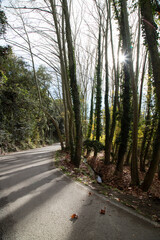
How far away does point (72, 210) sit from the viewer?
2848mm

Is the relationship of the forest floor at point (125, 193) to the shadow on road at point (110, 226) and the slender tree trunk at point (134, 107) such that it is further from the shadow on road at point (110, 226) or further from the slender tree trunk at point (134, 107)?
the slender tree trunk at point (134, 107)

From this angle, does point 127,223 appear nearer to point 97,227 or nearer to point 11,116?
point 97,227

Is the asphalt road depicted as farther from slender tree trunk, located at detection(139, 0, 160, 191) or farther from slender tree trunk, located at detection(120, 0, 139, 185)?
slender tree trunk, located at detection(120, 0, 139, 185)

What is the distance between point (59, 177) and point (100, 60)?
11452 mm

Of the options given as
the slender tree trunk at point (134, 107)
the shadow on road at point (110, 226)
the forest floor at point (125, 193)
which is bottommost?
the forest floor at point (125, 193)

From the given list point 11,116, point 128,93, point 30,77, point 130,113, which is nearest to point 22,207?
point 130,113

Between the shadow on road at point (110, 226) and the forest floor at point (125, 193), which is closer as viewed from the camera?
the shadow on road at point (110, 226)

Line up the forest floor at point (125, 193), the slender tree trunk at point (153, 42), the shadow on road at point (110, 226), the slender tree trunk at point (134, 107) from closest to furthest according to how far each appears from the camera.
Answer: the shadow on road at point (110, 226) < the forest floor at point (125, 193) < the slender tree trunk at point (153, 42) < the slender tree trunk at point (134, 107)

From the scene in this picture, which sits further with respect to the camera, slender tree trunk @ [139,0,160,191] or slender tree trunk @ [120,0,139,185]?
slender tree trunk @ [120,0,139,185]

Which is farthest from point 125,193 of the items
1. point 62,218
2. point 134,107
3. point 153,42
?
point 153,42

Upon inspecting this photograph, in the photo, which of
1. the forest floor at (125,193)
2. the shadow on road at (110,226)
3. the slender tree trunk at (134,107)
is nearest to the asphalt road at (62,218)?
the shadow on road at (110,226)

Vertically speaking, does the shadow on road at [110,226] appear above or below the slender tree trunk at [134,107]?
below

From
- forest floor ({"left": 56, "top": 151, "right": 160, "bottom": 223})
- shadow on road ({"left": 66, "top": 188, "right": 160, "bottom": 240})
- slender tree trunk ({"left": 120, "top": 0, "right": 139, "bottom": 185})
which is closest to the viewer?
shadow on road ({"left": 66, "top": 188, "right": 160, "bottom": 240})

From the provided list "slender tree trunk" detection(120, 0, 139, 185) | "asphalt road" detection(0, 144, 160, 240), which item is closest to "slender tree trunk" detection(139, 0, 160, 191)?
"slender tree trunk" detection(120, 0, 139, 185)
